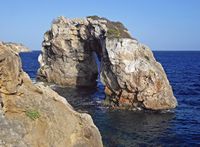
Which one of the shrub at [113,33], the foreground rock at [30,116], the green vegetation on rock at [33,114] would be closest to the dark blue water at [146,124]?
the shrub at [113,33]

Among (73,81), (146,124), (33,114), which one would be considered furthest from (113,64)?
(33,114)

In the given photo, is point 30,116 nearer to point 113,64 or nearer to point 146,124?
point 146,124

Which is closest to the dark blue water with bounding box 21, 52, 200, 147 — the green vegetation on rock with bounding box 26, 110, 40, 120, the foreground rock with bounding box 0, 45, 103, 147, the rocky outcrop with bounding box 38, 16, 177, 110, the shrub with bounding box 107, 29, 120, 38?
the rocky outcrop with bounding box 38, 16, 177, 110

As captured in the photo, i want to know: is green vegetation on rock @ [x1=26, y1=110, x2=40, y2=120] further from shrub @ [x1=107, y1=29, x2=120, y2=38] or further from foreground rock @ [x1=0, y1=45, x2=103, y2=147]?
shrub @ [x1=107, y1=29, x2=120, y2=38]

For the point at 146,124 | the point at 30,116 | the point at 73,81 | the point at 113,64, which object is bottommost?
the point at 73,81

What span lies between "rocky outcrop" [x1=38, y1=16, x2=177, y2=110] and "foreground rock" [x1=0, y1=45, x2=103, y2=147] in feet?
Result: 90.3

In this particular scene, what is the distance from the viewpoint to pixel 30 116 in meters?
17.5

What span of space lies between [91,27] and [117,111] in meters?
19.1

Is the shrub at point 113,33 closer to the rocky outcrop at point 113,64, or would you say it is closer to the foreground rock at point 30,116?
the rocky outcrop at point 113,64

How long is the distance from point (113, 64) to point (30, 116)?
3184 cm

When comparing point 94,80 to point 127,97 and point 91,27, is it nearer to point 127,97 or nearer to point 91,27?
point 91,27

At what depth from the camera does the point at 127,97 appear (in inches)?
1906

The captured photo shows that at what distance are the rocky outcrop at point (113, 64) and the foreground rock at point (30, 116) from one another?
90.3 ft

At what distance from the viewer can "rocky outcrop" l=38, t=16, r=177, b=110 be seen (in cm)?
4678
